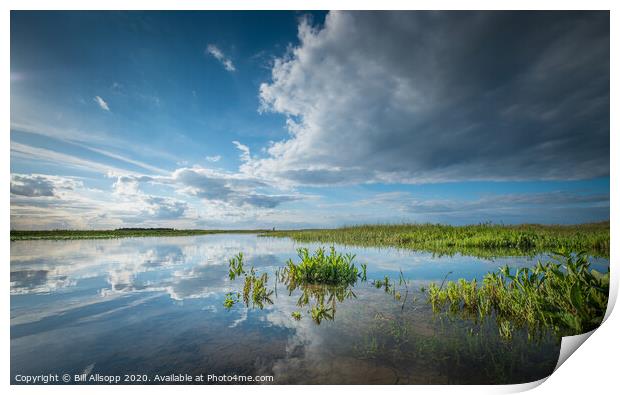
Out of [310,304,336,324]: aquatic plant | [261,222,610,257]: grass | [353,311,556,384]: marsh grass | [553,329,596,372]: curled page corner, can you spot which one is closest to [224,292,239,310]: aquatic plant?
[310,304,336,324]: aquatic plant

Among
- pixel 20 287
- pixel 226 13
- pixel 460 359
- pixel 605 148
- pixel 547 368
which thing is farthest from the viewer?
pixel 20 287

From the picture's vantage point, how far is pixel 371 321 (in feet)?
11.2

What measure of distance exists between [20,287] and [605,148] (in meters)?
9.77

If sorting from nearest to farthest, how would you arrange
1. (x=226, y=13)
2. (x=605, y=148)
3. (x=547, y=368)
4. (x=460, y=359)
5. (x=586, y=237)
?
(x=460, y=359) → (x=547, y=368) → (x=605, y=148) → (x=226, y=13) → (x=586, y=237)

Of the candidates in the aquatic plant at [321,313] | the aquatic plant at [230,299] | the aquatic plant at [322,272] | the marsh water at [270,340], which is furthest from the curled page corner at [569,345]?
the aquatic plant at [230,299]

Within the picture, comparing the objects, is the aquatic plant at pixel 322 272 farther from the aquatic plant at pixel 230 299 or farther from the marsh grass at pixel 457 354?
the marsh grass at pixel 457 354

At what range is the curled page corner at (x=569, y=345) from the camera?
2995 millimetres

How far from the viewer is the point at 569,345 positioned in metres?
3.09

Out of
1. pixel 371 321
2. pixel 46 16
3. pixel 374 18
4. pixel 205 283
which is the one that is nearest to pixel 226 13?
pixel 374 18

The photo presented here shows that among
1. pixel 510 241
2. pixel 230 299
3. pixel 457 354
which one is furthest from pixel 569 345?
pixel 510 241

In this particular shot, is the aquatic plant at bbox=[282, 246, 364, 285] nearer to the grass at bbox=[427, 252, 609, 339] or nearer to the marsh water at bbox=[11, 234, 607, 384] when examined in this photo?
the marsh water at bbox=[11, 234, 607, 384]

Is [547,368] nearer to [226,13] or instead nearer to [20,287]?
[226,13]

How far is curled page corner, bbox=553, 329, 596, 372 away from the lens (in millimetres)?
2995
